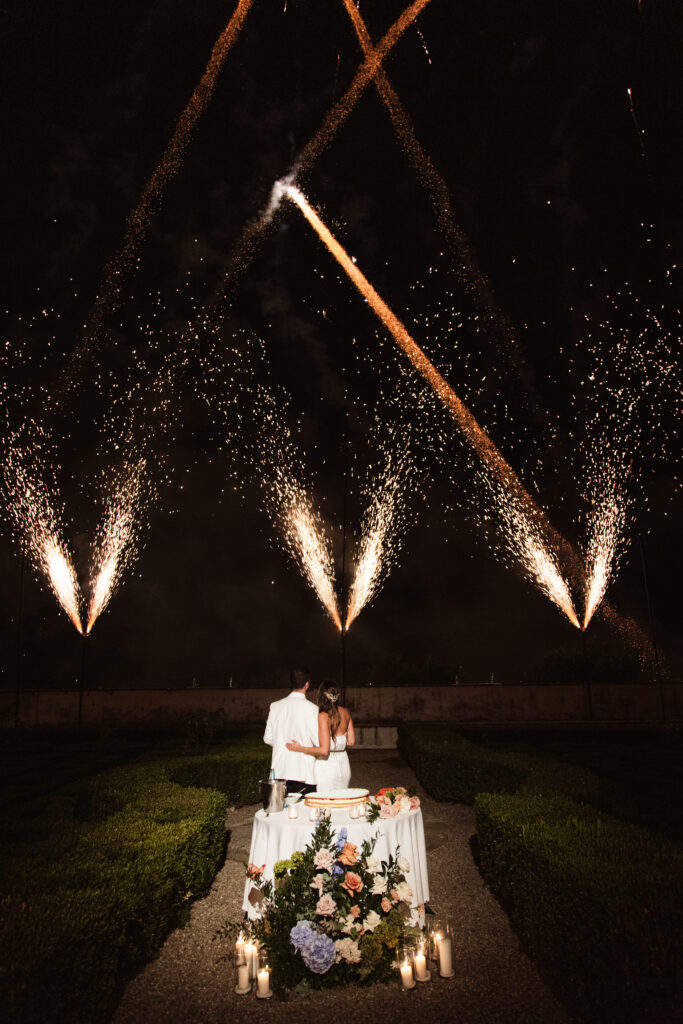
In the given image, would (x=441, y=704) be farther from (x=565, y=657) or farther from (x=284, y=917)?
(x=284, y=917)

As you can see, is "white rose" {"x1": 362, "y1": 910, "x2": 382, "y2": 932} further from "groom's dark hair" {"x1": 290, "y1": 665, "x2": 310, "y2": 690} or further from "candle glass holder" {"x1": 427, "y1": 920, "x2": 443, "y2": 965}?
"groom's dark hair" {"x1": 290, "y1": 665, "x2": 310, "y2": 690}

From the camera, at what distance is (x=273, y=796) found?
5820 mm

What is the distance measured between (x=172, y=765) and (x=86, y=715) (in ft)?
42.9

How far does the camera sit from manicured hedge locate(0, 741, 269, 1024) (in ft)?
11.9

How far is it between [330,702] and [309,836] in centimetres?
138

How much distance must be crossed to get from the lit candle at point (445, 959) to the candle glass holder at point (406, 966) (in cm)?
22

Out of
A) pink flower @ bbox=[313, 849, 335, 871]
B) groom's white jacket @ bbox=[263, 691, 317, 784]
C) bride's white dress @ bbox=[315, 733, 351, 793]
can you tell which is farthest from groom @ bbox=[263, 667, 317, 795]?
pink flower @ bbox=[313, 849, 335, 871]

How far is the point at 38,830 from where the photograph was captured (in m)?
6.74

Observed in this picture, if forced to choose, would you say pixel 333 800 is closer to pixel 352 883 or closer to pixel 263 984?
pixel 352 883

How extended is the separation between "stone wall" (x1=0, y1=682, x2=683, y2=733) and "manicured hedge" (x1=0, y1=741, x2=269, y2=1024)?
1418cm

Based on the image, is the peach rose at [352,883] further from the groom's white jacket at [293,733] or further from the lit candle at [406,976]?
the groom's white jacket at [293,733]

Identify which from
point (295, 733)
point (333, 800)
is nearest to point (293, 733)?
point (295, 733)

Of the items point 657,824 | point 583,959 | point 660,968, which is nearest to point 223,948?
point 583,959

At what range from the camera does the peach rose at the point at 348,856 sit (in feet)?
15.7
